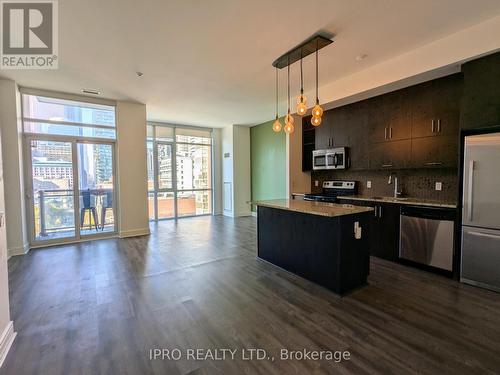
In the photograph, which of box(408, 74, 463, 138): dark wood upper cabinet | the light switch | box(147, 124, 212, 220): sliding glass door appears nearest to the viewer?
the light switch

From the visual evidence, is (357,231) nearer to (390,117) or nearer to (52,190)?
(390,117)

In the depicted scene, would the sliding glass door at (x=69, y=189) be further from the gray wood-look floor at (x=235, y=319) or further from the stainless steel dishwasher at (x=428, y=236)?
the stainless steel dishwasher at (x=428, y=236)

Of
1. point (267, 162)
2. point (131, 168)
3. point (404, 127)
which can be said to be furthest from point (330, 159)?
point (131, 168)

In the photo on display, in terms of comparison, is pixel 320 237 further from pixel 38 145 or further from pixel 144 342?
pixel 38 145

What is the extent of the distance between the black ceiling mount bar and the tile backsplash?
2.63 metres

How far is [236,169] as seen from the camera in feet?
25.7

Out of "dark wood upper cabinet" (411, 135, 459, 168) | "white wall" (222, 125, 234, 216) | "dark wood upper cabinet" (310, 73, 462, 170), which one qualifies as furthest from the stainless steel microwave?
"white wall" (222, 125, 234, 216)

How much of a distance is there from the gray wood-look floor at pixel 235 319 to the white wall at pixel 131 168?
67.6 inches

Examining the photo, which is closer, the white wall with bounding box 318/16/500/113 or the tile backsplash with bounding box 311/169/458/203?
the white wall with bounding box 318/16/500/113

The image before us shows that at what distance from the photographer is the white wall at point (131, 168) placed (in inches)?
205

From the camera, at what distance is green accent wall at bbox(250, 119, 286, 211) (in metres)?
6.81

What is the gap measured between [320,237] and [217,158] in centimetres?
599

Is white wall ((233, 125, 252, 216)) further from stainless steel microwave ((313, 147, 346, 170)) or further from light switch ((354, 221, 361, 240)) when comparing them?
light switch ((354, 221, 361, 240))

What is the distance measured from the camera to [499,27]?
247 cm
